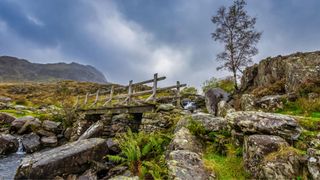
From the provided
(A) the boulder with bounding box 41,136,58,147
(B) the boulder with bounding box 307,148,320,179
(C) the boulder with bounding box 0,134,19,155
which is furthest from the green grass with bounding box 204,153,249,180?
(A) the boulder with bounding box 41,136,58,147

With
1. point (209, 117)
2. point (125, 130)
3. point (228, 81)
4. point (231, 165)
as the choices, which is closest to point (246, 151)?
point (231, 165)

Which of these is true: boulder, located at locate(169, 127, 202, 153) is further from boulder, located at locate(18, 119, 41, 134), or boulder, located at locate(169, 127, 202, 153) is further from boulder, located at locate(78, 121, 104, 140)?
boulder, located at locate(18, 119, 41, 134)

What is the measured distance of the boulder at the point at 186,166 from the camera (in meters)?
7.34

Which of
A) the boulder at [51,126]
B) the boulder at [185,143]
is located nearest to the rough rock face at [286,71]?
the boulder at [185,143]

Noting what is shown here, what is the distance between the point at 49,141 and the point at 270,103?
1689cm

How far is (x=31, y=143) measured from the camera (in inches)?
779

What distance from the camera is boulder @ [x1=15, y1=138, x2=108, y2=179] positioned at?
9875 millimetres

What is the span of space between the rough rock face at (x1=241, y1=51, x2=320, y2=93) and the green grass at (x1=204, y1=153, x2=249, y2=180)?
24.6 ft

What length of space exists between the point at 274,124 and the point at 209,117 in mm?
3093

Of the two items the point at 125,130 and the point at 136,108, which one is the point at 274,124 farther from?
the point at 125,130

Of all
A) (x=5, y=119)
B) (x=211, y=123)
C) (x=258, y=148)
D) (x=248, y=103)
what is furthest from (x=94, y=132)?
(x=5, y=119)

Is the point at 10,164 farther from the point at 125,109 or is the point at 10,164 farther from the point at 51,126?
the point at 51,126

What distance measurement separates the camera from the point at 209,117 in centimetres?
1077

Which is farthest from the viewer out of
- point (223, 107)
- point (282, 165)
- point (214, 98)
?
point (214, 98)
